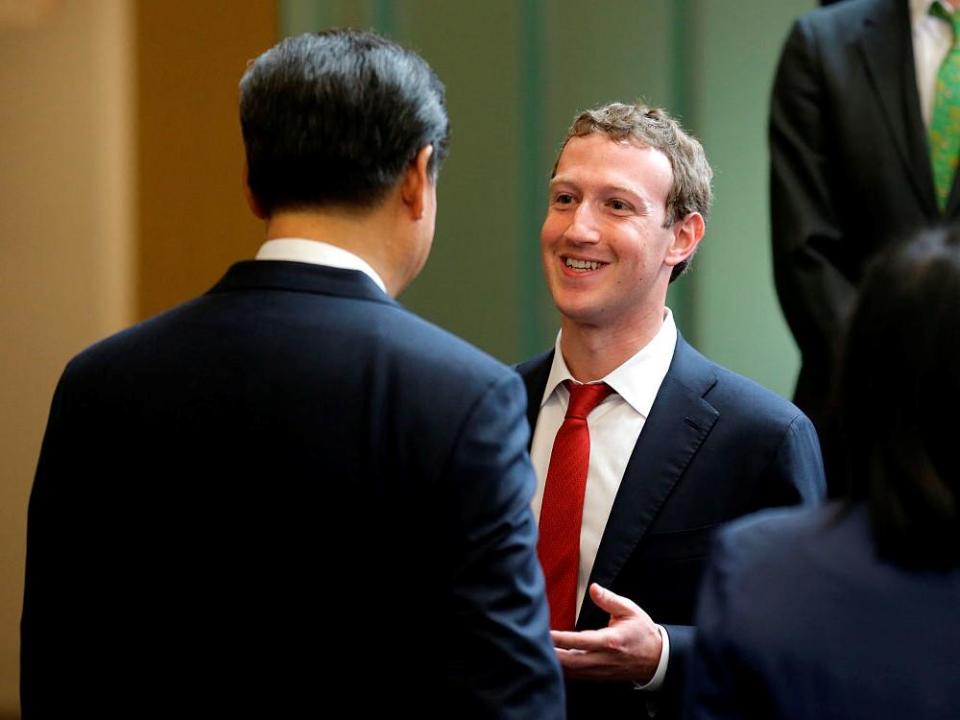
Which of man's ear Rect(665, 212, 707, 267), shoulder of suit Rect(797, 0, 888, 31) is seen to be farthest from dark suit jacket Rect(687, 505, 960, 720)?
shoulder of suit Rect(797, 0, 888, 31)

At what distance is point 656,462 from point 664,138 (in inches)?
19.8

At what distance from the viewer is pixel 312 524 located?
130 cm

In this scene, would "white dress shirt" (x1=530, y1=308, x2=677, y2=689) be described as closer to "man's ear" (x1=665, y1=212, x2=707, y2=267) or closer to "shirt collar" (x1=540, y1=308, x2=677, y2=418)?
"shirt collar" (x1=540, y1=308, x2=677, y2=418)

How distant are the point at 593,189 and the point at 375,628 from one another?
99 cm

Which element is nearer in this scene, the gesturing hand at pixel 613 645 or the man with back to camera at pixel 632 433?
the gesturing hand at pixel 613 645

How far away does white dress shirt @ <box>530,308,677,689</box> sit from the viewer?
1982mm

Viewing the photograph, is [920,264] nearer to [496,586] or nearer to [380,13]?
[496,586]

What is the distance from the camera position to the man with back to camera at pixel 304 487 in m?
1.31

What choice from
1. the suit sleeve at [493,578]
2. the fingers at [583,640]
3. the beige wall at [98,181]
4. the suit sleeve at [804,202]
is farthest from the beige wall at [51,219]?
the suit sleeve at [493,578]

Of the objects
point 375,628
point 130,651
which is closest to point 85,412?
point 130,651

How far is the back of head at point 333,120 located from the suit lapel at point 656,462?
0.71 m

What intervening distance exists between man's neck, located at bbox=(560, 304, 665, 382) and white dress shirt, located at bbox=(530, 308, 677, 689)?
12mm

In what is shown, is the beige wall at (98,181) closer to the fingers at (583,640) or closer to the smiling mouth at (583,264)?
the smiling mouth at (583,264)

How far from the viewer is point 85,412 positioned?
1.38m
